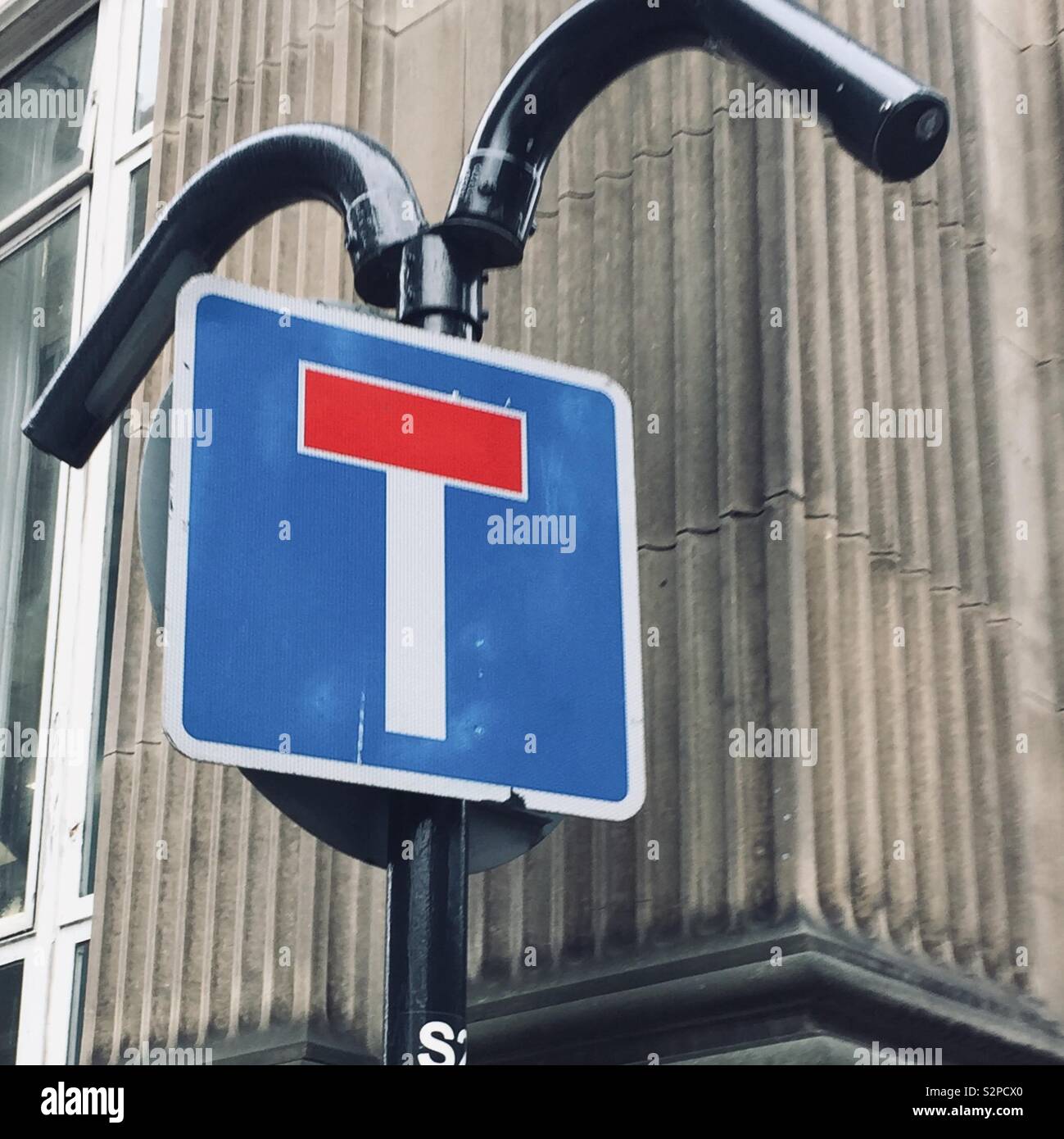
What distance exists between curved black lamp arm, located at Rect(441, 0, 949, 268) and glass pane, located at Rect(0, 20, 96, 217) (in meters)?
6.40

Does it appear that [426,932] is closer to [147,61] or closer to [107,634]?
[107,634]

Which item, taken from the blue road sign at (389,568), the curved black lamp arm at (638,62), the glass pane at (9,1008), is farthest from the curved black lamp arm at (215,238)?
the glass pane at (9,1008)

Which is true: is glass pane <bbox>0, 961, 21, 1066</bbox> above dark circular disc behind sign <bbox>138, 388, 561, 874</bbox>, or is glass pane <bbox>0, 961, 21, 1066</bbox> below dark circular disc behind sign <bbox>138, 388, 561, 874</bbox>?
above

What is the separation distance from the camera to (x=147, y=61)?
9695 mm

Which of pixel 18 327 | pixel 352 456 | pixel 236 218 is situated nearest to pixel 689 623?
pixel 236 218

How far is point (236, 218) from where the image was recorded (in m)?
4.10

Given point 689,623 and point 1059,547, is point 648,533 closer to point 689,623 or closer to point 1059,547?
point 689,623

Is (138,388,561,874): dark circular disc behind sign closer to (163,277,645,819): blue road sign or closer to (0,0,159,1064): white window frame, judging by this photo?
(163,277,645,819): blue road sign

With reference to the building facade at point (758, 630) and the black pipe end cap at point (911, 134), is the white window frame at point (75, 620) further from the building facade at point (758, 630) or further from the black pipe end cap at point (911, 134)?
the black pipe end cap at point (911, 134)

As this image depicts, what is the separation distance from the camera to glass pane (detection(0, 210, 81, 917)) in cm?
843

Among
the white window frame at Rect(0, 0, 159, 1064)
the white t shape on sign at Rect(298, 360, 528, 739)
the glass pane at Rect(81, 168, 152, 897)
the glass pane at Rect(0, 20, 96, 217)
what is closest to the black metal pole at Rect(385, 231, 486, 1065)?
the white t shape on sign at Rect(298, 360, 528, 739)

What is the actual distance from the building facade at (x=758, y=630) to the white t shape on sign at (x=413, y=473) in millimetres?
1665
